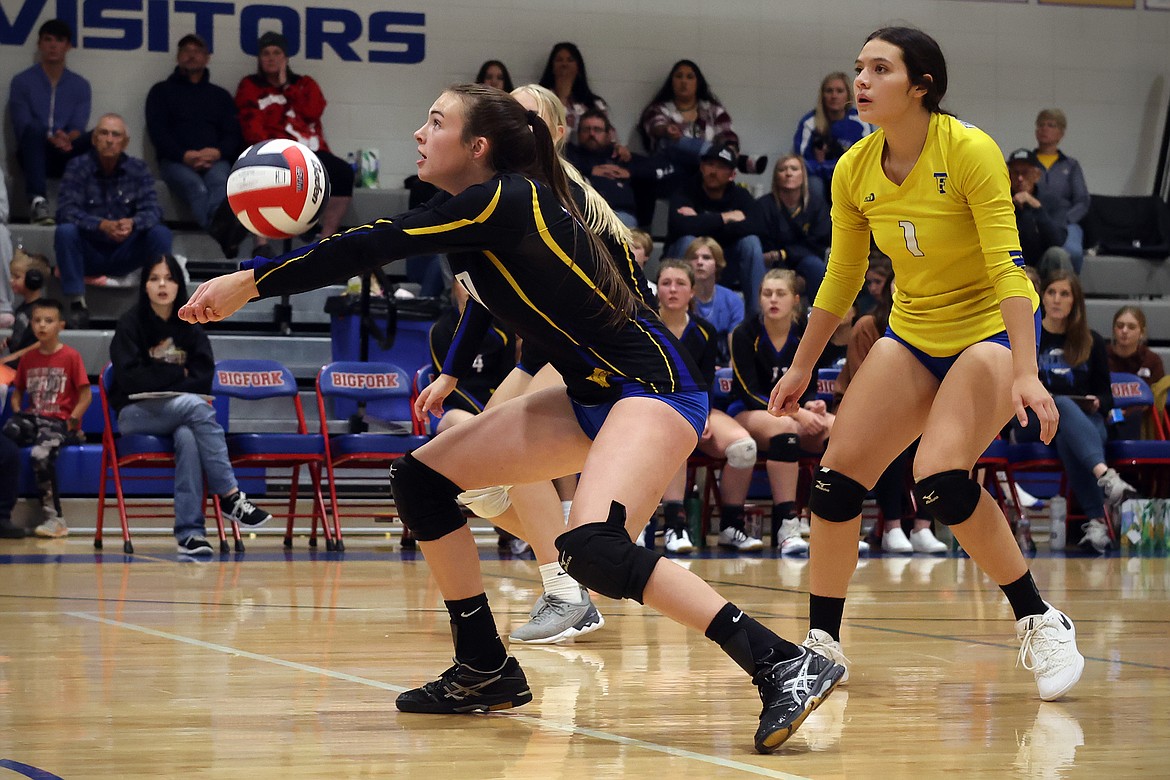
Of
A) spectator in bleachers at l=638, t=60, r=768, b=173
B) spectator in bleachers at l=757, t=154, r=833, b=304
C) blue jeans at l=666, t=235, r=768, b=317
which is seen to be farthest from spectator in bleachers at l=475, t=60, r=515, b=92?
spectator in bleachers at l=757, t=154, r=833, b=304

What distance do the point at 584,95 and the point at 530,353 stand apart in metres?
7.09

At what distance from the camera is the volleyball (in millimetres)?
3500

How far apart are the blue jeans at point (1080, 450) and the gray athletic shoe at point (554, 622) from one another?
4.73 metres

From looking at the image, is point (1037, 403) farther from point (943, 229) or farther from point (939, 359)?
point (943, 229)

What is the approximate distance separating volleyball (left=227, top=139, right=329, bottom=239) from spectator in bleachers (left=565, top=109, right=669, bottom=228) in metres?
7.37

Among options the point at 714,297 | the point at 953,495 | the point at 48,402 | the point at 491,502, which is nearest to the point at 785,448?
the point at 714,297

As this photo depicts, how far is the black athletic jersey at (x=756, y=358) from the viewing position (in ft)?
27.5

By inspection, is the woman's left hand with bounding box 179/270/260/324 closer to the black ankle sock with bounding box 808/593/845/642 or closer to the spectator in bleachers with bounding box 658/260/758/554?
the black ankle sock with bounding box 808/593/845/642

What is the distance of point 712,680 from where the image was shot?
147 inches

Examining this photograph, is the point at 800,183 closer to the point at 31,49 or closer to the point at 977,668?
the point at 31,49

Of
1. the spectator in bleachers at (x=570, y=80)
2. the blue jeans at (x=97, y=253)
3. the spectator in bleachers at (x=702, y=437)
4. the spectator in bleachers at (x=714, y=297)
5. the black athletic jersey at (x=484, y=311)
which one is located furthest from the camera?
the spectator in bleachers at (x=570, y=80)

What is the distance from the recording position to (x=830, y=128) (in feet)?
39.1

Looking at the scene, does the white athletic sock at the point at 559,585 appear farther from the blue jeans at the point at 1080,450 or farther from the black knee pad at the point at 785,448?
the blue jeans at the point at 1080,450

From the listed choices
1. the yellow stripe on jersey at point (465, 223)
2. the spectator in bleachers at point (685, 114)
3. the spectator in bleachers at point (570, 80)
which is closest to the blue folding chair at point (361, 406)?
the spectator in bleachers at point (570, 80)
